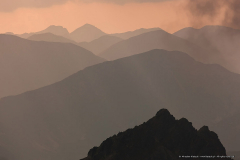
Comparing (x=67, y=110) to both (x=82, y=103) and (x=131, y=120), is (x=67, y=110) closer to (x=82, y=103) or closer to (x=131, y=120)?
(x=82, y=103)

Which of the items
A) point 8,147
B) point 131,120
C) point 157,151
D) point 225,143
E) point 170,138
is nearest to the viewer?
point 157,151

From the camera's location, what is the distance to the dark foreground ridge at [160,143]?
49188mm

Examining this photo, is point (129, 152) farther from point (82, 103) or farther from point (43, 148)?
point (82, 103)

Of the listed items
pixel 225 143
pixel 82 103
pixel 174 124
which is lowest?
pixel 174 124

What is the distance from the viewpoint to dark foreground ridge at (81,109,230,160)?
4919cm

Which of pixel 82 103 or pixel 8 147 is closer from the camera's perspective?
pixel 8 147

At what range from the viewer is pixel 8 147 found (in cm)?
15838

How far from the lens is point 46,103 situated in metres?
199

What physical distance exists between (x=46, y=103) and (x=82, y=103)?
20.4 meters

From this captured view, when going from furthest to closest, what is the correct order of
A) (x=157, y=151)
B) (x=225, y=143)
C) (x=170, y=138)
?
(x=225, y=143) → (x=170, y=138) → (x=157, y=151)

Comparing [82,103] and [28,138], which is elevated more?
[82,103]

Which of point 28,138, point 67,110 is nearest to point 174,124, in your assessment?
point 28,138

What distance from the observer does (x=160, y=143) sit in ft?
166

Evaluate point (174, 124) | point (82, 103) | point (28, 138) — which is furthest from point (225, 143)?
point (174, 124)
